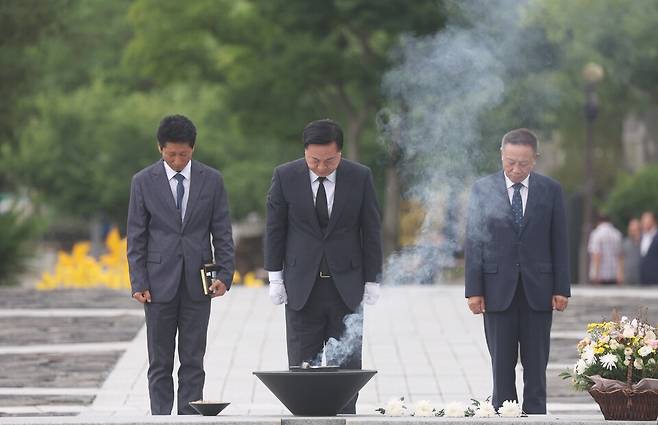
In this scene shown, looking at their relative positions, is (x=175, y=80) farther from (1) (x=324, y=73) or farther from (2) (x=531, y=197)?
(2) (x=531, y=197)

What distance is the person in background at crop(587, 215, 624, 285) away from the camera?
25781 millimetres

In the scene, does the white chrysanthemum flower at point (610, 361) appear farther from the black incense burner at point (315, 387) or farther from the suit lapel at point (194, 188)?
the suit lapel at point (194, 188)

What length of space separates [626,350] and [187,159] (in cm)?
280

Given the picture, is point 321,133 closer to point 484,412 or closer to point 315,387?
point 315,387

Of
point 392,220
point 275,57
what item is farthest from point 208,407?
point 392,220

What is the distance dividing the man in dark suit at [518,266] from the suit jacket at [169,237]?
1.48m

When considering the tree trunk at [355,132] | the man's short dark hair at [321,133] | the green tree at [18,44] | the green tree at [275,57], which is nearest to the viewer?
the man's short dark hair at [321,133]

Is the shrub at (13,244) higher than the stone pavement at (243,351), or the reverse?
the shrub at (13,244)

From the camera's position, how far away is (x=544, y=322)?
9.50 m

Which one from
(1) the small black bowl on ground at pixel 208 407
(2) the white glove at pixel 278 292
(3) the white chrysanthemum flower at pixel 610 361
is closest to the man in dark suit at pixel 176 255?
(2) the white glove at pixel 278 292

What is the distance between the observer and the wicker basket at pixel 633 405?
26.4ft

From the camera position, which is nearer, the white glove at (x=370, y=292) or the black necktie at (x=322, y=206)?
the black necktie at (x=322, y=206)

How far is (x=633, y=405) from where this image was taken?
806cm

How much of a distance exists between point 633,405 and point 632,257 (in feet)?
59.7
